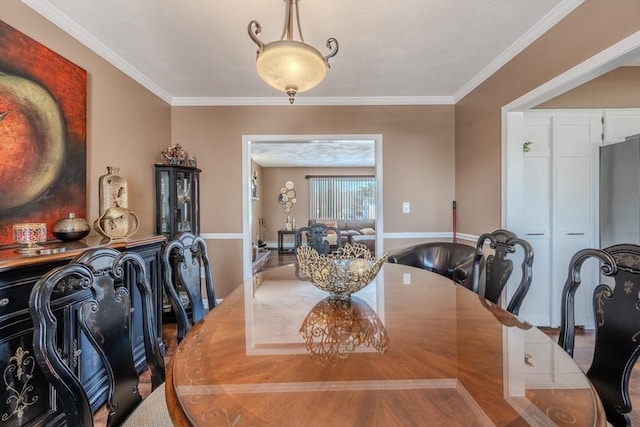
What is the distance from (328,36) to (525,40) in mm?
1538

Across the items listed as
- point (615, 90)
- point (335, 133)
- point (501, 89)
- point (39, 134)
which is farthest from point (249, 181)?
point (615, 90)

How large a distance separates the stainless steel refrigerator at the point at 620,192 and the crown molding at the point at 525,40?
50.2 inches

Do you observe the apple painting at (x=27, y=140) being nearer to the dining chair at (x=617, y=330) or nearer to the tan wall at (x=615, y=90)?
the dining chair at (x=617, y=330)

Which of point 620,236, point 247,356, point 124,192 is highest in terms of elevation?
point 124,192

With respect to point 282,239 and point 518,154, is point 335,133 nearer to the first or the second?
point 518,154

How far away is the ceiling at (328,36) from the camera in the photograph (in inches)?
75.2

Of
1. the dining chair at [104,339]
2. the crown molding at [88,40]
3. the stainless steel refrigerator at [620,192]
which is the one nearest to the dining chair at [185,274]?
the dining chair at [104,339]

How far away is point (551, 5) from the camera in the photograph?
1914 millimetres

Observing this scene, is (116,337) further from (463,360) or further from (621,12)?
(621,12)

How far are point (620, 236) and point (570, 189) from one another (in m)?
0.56

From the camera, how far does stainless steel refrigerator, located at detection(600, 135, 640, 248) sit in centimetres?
250

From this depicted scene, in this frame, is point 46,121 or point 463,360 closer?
point 463,360

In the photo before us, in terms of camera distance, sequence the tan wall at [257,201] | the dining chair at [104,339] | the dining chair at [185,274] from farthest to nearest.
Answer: the tan wall at [257,201] → the dining chair at [185,274] → the dining chair at [104,339]

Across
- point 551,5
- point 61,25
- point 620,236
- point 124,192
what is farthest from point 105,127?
point 620,236
